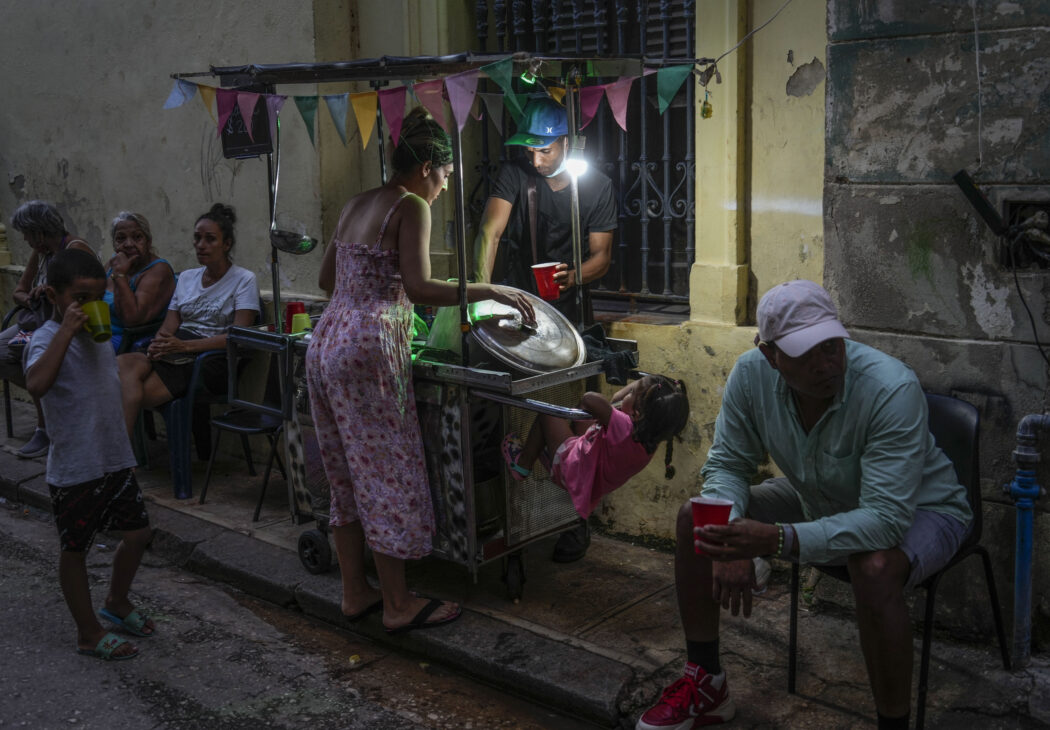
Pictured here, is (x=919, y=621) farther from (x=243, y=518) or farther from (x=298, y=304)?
(x=243, y=518)

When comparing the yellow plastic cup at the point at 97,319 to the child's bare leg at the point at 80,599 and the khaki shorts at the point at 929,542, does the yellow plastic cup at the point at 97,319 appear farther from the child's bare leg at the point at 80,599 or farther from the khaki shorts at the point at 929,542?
the khaki shorts at the point at 929,542

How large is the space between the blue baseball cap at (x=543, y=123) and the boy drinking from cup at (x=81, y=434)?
1841mm

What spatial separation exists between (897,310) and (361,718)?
2.34m

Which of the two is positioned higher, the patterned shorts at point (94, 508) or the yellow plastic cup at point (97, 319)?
the yellow plastic cup at point (97, 319)

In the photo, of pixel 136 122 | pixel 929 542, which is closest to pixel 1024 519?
pixel 929 542

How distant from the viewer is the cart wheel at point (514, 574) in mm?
4609

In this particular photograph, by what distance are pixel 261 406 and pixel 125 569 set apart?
47.0 inches

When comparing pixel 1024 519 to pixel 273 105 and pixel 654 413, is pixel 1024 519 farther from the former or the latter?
pixel 273 105

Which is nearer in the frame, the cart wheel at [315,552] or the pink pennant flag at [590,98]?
the pink pennant flag at [590,98]

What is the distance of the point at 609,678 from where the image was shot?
3.88 metres

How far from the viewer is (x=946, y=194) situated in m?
3.82

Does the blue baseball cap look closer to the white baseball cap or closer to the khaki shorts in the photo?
the white baseball cap

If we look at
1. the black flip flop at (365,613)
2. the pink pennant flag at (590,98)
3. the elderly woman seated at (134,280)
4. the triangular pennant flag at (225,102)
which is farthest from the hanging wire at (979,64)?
the elderly woman seated at (134,280)

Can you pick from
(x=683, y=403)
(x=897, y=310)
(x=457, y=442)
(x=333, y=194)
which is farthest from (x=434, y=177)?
(x=333, y=194)
